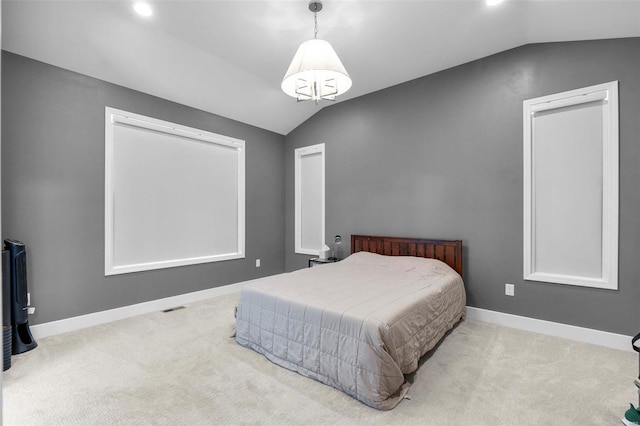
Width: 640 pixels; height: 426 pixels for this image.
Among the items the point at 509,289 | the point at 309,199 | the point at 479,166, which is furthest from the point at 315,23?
the point at 509,289

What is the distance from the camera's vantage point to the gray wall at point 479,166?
2.98 metres

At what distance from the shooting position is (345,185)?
488 centimetres

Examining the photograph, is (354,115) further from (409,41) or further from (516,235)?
(516,235)

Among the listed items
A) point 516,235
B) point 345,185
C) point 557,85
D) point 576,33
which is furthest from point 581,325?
point 345,185

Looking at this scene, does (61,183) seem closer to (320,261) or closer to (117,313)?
(117,313)

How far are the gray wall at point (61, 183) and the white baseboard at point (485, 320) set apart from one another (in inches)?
2.9

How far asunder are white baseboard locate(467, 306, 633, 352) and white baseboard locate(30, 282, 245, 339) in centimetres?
327

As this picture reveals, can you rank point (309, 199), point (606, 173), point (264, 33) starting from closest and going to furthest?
point (606, 173) → point (264, 33) → point (309, 199)

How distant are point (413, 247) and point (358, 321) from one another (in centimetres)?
199

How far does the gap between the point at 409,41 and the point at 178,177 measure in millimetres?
3082

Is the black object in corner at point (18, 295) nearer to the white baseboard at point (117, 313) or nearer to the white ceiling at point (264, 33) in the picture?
the white baseboard at point (117, 313)

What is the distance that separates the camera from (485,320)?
3.64 metres

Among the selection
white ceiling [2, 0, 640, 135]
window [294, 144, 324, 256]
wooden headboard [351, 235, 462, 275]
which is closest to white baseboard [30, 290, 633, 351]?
wooden headboard [351, 235, 462, 275]

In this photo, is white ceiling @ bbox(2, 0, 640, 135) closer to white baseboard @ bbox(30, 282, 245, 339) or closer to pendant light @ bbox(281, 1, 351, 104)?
pendant light @ bbox(281, 1, 351, 104)
